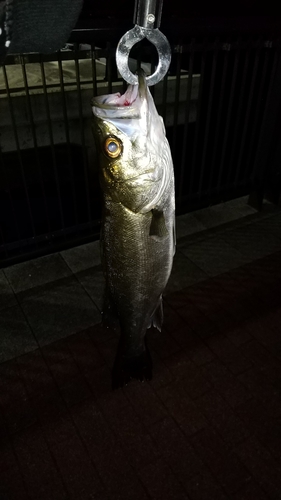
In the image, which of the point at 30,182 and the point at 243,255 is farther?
the point at 30,182

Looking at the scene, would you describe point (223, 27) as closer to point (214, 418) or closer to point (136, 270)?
point (136, 270)

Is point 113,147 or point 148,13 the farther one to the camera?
point 113,147

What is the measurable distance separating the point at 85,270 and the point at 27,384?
1.75m

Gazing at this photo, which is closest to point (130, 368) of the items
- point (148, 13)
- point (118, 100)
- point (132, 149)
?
point (132, 149)

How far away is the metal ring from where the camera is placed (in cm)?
153

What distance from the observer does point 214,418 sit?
3424mm

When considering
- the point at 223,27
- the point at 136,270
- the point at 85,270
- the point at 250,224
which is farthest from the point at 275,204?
the point at 136,270

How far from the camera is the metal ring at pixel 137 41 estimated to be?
5.03ft

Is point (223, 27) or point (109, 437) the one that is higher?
point (223, 27)

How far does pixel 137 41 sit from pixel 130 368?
2.59 m

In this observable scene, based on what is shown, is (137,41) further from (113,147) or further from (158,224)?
(158,224)

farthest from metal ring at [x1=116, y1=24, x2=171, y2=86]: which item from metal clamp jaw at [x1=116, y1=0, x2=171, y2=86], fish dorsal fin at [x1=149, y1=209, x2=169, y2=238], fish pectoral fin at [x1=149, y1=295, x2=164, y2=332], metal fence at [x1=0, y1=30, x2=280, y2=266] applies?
metal fence at [x1=0, y1=30, x2=280, y2=266]

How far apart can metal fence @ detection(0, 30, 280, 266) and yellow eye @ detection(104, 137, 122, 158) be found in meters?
2.20

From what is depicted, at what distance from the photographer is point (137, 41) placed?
1.56 meters
